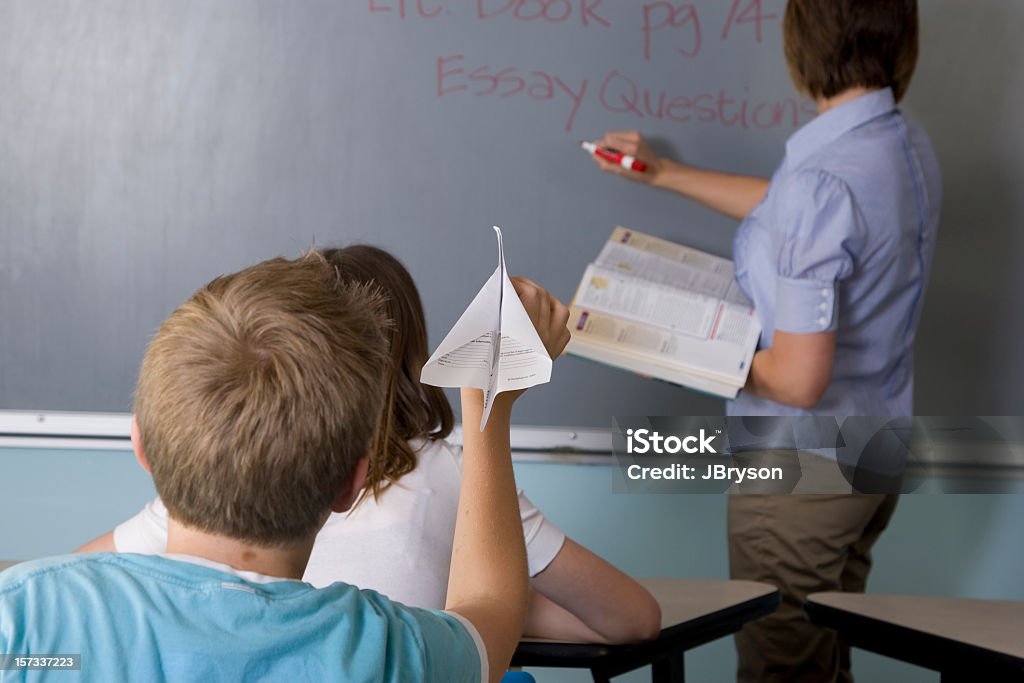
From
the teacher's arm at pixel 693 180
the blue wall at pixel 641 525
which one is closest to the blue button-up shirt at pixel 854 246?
the teacher's arm at pixel 693 180

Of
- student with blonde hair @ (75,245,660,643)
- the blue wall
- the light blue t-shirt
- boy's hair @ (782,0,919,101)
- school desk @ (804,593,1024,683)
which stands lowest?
the blue wall

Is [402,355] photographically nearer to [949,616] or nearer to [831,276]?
[831,276]

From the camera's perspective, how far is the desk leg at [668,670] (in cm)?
157

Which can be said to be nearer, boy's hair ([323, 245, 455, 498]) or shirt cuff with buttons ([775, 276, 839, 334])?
boy's hair ([323, 245, 455, 498])

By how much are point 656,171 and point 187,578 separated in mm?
1754

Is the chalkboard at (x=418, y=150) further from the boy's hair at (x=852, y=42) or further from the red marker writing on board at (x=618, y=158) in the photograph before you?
the boy's hair at (x=852, y=42)

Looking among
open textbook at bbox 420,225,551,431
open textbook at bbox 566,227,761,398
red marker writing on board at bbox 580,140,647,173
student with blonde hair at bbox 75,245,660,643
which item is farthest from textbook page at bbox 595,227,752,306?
open textbook at bbox 420,225,551,431

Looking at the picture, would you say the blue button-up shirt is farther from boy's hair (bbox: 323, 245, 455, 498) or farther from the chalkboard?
boy's hair (bbox: 323, 245, 455, 498)

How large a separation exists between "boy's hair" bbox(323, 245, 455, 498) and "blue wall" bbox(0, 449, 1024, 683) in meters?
1.10

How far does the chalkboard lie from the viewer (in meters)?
2.29

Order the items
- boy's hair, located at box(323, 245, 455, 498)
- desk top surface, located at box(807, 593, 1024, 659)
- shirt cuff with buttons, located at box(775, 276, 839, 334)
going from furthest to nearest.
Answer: shirt cuff with buttons, located at box(775, 276, 839, 334), desk top surface, located at box(807, 593, 1024, 659), boy's hair, located at box(323, 245, 455, 498)

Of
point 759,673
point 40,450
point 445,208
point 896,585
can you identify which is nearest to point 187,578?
point 759,673

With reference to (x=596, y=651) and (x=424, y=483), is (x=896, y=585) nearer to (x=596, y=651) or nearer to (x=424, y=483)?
(x=596, y=651)

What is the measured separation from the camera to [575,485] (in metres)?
2.45
